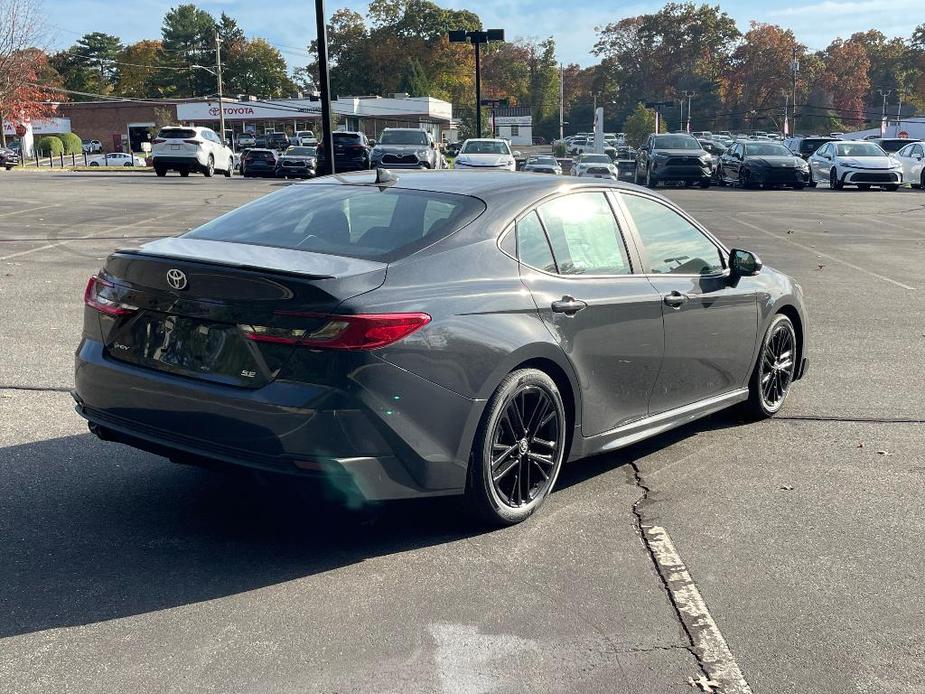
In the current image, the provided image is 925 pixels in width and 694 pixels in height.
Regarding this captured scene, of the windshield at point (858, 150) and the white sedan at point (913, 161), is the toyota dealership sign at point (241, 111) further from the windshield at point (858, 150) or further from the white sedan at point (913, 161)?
the windshield at point (858, 150)

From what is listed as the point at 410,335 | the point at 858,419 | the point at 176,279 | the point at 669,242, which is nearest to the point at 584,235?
the point at 669,242

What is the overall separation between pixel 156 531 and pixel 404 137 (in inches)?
1218

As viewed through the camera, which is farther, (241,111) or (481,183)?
(241,111)

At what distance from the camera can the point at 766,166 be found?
3581 cm

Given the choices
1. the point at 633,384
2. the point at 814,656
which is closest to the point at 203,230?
the point at 633,384

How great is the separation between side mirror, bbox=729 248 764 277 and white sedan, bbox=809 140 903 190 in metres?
31.4

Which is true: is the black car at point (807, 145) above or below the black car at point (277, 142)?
below

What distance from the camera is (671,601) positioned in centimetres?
387

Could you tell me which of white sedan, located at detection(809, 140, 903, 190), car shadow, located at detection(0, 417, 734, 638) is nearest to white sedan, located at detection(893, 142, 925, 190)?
white sedan, located at detection(809, 140, 903, 190)

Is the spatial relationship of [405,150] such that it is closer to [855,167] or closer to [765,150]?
[765,150]

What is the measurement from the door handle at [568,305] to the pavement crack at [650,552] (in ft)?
3.29

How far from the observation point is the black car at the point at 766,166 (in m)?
35.7

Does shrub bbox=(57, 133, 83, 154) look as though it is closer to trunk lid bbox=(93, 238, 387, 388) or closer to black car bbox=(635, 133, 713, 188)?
black car bbox=(635, 133, 713, 188)

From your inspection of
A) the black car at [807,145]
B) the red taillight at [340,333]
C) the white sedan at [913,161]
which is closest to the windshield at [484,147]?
the white sedan at [913,161]
